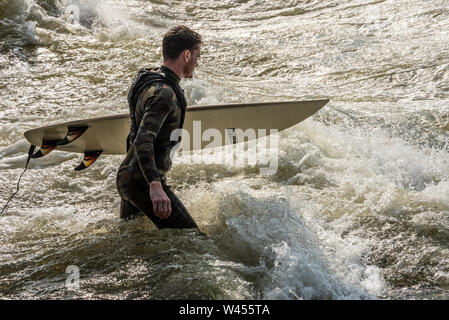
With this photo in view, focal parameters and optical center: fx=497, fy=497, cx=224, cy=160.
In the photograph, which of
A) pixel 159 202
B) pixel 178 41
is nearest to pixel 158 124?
pixel 159 202

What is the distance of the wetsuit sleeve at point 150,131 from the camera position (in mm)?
2543

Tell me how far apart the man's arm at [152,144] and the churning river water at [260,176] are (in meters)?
0.50

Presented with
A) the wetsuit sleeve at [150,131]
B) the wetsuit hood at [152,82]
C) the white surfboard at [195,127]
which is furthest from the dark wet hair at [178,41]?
the white surfboard at [195,127]

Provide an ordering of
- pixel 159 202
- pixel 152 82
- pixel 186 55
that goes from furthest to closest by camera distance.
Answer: pixel 186 55 < pixel 152 82 < pixel 159 202

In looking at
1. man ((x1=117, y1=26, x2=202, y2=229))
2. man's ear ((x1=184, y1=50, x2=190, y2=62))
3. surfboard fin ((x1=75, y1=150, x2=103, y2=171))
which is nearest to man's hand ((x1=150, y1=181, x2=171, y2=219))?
man ((x1=117, y1=26, x2=202, y2=229))

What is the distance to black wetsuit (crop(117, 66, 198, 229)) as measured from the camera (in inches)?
100

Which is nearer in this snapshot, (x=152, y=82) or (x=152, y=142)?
(x=152, y=142)

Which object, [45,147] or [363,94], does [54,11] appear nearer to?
[363,94]

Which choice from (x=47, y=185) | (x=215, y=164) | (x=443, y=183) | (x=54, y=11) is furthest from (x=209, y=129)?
(x=54, y=11)

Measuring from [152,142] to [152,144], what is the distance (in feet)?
0.04

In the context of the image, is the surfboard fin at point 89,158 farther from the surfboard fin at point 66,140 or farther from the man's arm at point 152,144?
the man's arm at point 152,144

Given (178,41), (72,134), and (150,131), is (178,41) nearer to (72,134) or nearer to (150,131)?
(150,131)

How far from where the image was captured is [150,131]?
255 centimetres

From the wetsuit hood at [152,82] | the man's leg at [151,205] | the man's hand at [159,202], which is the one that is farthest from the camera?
the man's leg at [151,205]
